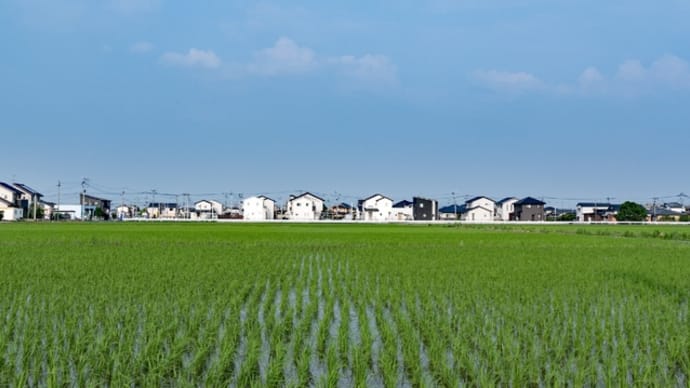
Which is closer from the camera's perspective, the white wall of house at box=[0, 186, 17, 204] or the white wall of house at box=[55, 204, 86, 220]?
the white wall of house at box=[0, 186, 17, 204]

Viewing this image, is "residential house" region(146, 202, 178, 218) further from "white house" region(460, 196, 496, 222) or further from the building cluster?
"white house" region(460, 196, 496, 222)

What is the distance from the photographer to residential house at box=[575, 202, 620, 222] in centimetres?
6494

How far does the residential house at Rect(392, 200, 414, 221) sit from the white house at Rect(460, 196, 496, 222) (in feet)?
22.4

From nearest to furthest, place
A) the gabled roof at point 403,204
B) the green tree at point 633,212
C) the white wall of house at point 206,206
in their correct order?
1. the green tree at point 633,212
2. the gabled roof at point 403,204
3. the white wall of house at point 206,206

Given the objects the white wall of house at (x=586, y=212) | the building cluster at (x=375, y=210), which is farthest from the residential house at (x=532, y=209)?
the white wall of house at (x=586, y=212)

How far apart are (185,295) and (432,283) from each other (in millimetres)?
3542

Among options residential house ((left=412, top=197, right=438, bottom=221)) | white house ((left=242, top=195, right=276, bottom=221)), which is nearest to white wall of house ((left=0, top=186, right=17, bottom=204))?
white house ((left=242, top=195, right=276, bottom=221))

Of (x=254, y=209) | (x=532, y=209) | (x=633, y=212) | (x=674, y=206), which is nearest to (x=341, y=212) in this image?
(x=254, y=209)

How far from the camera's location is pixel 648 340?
4.59m

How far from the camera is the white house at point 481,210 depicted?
62.0 m

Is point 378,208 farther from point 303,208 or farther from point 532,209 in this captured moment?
point 532,209

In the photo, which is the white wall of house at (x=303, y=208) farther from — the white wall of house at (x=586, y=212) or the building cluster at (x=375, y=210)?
the white wall of house at (x=586, y=212)

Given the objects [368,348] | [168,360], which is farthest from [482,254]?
[168,360]

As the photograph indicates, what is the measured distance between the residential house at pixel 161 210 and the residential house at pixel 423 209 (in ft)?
119
